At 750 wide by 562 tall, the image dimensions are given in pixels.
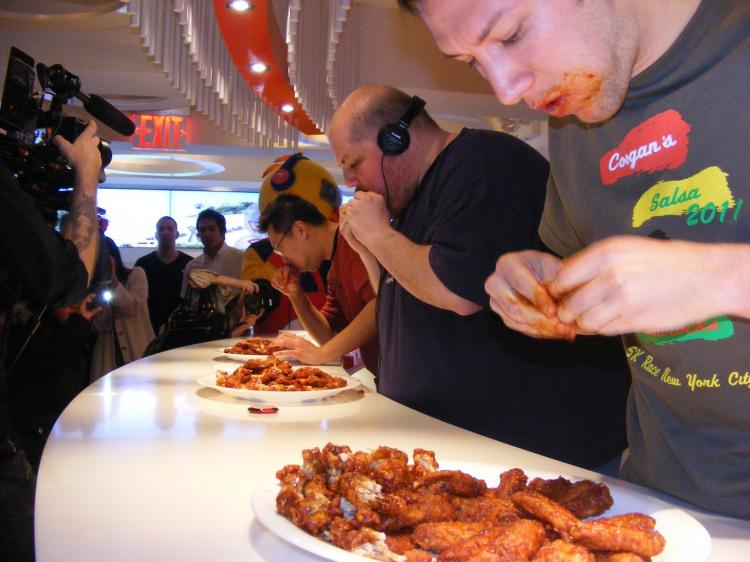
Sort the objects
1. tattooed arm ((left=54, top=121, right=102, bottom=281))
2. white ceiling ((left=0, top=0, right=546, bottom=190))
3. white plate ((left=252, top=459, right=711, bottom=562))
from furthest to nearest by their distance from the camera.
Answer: white ceiling ((left=0, top=0, right=546, bottom=190)) < tattooed arm ((left=54, top=121, right=102, bottom=281)) < white plate ((left=252, top=459, right=711, bottom=562))

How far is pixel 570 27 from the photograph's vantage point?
1.08 m

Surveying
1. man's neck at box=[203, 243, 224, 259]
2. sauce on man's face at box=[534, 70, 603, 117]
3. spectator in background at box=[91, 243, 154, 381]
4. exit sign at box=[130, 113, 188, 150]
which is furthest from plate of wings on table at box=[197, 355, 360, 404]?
exit sign at box=[130, 113, 188, 150]

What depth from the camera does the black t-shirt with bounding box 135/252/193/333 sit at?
6.33m

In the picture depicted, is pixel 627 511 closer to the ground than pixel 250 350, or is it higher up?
higher up

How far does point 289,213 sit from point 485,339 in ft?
5.56

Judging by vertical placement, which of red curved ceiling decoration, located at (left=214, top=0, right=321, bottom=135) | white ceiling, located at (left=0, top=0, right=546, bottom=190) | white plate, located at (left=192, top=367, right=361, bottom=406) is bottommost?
white plate, located at (left=192, top=367, right=361, bottom=406)

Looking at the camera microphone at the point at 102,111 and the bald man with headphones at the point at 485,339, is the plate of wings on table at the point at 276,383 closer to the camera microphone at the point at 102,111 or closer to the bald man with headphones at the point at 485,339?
the bald man with headphones at the point at 485,339

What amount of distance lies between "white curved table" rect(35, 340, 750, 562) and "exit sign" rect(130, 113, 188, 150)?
6.92 m

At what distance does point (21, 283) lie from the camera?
1.81 m

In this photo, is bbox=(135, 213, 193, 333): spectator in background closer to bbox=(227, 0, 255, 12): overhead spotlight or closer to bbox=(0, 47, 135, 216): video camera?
bbox=(227, 0, 255, 12): overhead spotlight

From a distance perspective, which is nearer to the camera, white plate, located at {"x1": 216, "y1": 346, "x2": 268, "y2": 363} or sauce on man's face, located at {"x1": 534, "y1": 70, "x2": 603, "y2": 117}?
sauce on man's face, located at {"x1": 534, "y1": 70, "x2": 603, "y2": 117}

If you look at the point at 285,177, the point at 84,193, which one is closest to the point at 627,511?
the point at 84,193

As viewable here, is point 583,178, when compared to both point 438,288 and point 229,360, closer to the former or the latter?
point 438,288

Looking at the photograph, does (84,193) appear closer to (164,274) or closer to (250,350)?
(250,350)
